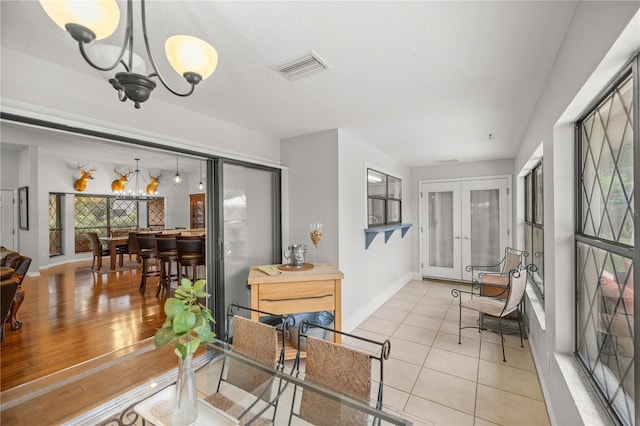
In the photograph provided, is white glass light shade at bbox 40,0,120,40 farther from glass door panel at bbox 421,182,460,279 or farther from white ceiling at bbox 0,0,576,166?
glass door panel at bbox 421,182,460,279

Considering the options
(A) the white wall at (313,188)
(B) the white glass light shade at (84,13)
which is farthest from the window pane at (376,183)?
(B) the white glass light shade at (84,13)

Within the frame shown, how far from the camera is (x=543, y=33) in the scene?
1.51 meters

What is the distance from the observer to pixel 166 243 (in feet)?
15.0

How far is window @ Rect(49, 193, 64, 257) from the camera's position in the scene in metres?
6.68

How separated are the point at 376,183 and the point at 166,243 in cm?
346

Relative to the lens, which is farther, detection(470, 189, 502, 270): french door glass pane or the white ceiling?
detection(470, 189, 502, 270): french door glass pane

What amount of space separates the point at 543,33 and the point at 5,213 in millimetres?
8727

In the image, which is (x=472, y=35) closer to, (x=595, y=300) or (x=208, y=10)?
(x=208, y=10)

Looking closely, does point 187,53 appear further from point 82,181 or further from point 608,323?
point 82,181

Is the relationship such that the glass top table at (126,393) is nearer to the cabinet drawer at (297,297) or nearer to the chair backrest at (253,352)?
the chair backrest at (253,352)

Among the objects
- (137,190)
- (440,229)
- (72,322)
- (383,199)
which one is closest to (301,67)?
(383,199)

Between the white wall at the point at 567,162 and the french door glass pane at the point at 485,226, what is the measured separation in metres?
3.08

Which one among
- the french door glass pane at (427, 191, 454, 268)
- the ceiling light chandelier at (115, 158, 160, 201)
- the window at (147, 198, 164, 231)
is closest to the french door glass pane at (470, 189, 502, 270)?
the french door glass pane at (427, 191, 454, 268)

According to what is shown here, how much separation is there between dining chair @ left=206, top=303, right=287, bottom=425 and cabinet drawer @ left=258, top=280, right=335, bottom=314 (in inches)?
32.7
